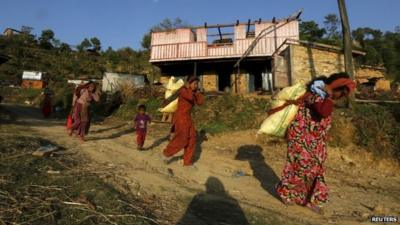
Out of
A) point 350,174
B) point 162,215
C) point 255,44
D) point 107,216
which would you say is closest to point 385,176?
point 350,174

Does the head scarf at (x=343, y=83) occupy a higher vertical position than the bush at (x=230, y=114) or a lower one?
lower

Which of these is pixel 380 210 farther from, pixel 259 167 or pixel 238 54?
pixel 238 54

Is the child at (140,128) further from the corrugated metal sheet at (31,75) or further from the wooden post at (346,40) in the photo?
the corrugated metal sheet at (31,75)

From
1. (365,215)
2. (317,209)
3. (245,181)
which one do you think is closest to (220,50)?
(245,181)

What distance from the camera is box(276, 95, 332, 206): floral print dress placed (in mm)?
4688

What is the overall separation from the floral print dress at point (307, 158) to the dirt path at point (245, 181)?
19 centimetres

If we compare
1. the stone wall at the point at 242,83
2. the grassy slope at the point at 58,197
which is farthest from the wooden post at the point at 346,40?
the grassy slope at the point at 58,197

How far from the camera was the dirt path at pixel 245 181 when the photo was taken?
15.0 feet

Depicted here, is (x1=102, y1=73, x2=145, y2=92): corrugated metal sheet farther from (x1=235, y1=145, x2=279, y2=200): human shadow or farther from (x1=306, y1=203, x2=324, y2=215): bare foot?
(x1=306, y1=203, x2=324, y2=215): bare foot

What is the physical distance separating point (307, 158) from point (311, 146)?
0.49 feet

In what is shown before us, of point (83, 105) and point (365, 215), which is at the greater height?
point (83, 105)

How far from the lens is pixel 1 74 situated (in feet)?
125

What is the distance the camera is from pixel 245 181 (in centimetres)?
639

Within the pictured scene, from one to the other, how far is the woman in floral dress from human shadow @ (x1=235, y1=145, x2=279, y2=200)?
639 millimetres
